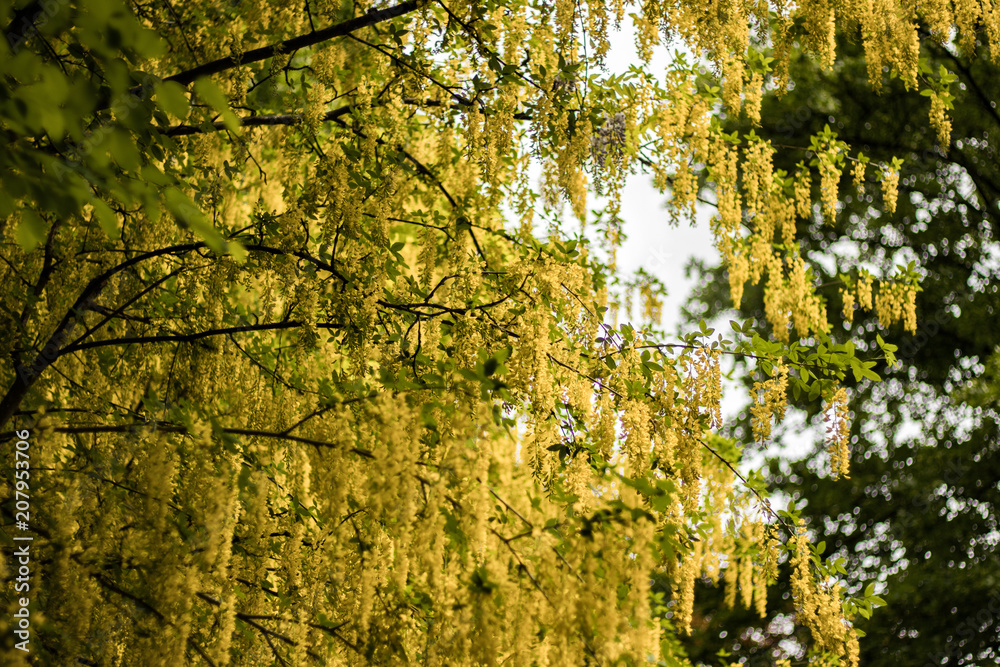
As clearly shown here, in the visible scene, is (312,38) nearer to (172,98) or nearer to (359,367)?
(359,367)

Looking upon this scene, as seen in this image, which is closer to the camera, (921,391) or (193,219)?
(193,219)

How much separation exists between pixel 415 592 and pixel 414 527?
42.3 inches

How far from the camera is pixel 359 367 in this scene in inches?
110

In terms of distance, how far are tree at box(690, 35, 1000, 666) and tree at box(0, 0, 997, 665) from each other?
5.42m

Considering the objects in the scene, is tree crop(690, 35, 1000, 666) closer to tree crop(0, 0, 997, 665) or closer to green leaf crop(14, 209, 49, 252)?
tree crop(0, 0, 997, 665)

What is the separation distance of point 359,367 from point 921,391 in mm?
8883

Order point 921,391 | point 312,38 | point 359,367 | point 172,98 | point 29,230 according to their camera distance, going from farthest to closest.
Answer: point 921,391 → point 312,38 → point 359,367 → point 29,230 → point 172,98

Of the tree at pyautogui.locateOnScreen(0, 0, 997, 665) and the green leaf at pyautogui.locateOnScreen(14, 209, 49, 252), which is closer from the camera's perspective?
the green leaf at pyautogui.locateOnScreen(14, 209, 49, 252)

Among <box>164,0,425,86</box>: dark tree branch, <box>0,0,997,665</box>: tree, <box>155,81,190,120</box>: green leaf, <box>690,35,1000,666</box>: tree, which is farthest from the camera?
<box>690,35,1000,666</box>: tree

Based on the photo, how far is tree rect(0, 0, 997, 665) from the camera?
79.1 inches

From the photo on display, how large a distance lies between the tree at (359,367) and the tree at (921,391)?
→ 542 centimetres

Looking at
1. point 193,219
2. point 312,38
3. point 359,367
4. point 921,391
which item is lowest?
point 193,219

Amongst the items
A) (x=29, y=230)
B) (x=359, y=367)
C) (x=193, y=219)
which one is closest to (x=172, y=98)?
(x=193, y=219)

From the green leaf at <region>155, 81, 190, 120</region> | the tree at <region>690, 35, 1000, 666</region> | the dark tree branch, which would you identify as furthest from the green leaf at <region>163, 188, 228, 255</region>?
the tree at <region>690, 35, 1000, 666</region>
